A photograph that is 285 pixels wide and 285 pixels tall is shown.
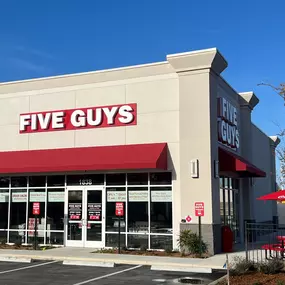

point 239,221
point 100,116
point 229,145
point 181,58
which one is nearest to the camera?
point 181,58

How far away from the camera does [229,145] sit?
66.5 ft

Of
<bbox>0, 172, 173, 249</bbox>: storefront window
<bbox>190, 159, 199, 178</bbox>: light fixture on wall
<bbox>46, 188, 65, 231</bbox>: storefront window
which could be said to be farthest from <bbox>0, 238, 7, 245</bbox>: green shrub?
<bbox>190, 159, 199, 178</bbox>: light fixture on wall

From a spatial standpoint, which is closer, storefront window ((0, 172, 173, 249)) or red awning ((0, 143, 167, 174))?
red awning ((0, 143, 167, 174))

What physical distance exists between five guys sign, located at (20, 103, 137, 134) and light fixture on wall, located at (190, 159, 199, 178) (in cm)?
300

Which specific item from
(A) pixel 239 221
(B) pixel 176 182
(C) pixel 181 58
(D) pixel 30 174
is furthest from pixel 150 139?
(A) pixel 239 221

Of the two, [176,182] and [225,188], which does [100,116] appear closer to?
[176,182]

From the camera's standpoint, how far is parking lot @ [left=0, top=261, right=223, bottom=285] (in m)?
11.2

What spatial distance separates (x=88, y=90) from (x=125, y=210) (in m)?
5.27

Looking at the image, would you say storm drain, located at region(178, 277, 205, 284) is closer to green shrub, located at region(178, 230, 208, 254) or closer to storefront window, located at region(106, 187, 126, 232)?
green shrub, located at region(178, 230, 208, 254)

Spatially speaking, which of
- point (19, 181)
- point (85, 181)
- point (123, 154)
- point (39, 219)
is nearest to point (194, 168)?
point (123, 154)

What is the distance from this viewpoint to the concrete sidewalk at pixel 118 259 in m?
13.5

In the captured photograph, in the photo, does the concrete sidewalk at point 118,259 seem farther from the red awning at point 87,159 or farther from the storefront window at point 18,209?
the red awning at point 87,159


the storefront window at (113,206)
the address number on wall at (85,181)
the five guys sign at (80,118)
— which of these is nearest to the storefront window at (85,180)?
the address number on wall at (85,181)

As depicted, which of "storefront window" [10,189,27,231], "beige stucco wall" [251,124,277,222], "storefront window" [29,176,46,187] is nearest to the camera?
"storefront window" [29,176,46,187]
